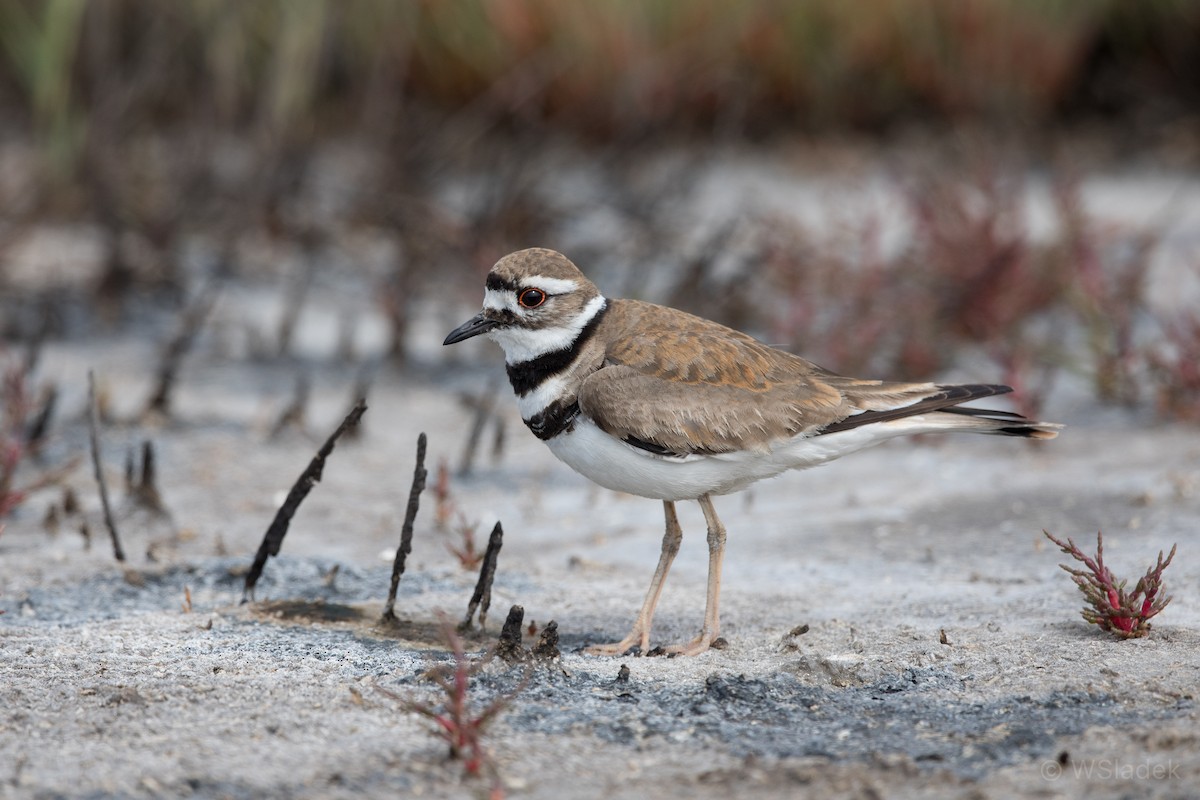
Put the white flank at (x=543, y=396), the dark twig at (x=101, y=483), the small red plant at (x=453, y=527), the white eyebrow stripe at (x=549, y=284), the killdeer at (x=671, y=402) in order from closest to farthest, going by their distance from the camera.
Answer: the killdeer at (x=671, y=402) → the white flank at (x=543, y=396) → the white eyebrow stripe at (x=549, y=284) → the dark twig at (x=101, y=483) → the small red plant at (x=453, y=527)

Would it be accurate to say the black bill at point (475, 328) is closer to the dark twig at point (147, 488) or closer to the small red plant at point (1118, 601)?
the dark twig at point (147, 488)

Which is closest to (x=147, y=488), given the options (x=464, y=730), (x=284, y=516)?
(x=284, y=516)

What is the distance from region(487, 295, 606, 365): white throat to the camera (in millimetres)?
3383

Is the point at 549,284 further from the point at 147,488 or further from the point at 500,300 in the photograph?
the point at 147,488

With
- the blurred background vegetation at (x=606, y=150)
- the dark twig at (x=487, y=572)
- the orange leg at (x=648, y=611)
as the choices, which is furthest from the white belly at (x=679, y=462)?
the blurred background vegetation at (x=606, y=150)

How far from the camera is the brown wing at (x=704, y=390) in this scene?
125 inches

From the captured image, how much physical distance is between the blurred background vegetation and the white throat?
6.76ft

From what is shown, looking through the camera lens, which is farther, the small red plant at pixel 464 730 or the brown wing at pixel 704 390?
the brown wing at pixel 704 390

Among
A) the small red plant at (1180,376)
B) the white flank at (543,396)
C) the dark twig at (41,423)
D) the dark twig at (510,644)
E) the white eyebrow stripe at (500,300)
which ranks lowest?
the dark twig at (510,644)

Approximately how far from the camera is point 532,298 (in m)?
3.39

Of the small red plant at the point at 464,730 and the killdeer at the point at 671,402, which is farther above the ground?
the killdeer at the point at 671,402

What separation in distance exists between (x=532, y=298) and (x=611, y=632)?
2.78 ft

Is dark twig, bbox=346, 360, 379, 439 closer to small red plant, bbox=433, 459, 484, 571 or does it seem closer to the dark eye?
small red plant, bbox=433, 459, 484, 571

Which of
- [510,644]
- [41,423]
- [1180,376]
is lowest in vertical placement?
[510,644]
